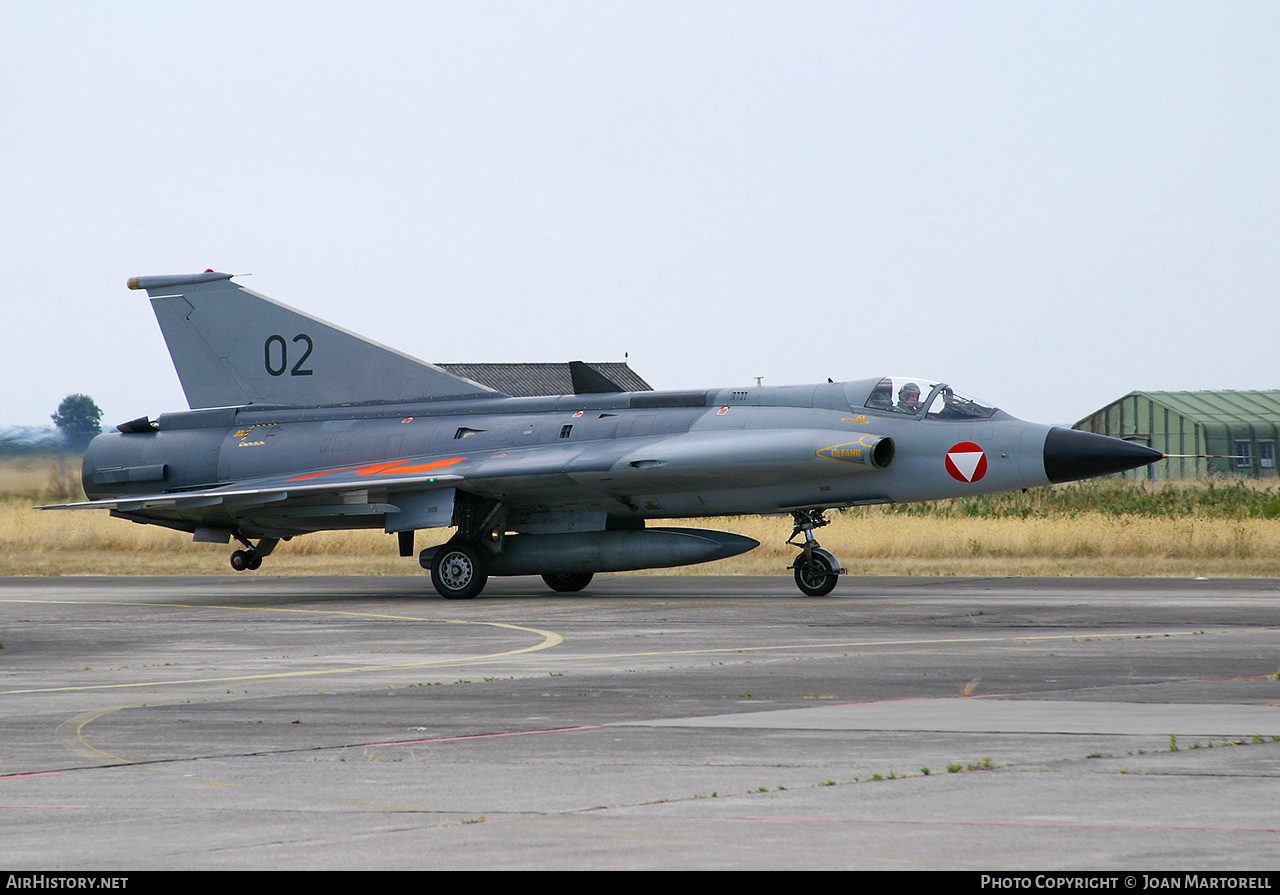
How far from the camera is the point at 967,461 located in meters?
19.7

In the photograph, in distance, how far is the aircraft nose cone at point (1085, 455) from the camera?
19.1 metres

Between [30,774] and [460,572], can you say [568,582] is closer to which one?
[460,572]

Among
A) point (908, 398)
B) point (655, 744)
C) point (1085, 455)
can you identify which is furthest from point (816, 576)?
point (655, 744)

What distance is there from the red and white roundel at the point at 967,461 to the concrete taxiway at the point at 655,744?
10.7 feet

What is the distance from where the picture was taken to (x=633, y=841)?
555cm

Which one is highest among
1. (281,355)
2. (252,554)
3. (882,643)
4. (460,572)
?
(281,355)

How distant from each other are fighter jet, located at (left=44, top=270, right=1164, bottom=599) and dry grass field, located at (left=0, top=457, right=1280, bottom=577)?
5429 millimetres

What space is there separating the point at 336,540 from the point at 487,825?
3009cm

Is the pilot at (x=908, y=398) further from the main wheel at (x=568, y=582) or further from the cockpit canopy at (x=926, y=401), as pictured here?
the main wheel at (x=568, y=582)

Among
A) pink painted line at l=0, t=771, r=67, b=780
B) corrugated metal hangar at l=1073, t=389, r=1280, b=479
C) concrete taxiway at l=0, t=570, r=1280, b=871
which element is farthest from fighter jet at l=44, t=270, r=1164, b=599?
corrugated metal hangar at l=1073, t=389, r=1280, b=479

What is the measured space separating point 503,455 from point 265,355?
6.02 meters

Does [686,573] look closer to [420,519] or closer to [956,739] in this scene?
[420,519]

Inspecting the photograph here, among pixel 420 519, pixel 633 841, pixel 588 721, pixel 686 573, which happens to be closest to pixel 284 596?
pixel 420 519

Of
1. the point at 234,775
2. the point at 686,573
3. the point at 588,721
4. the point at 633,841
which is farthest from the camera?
the point at 686,573
